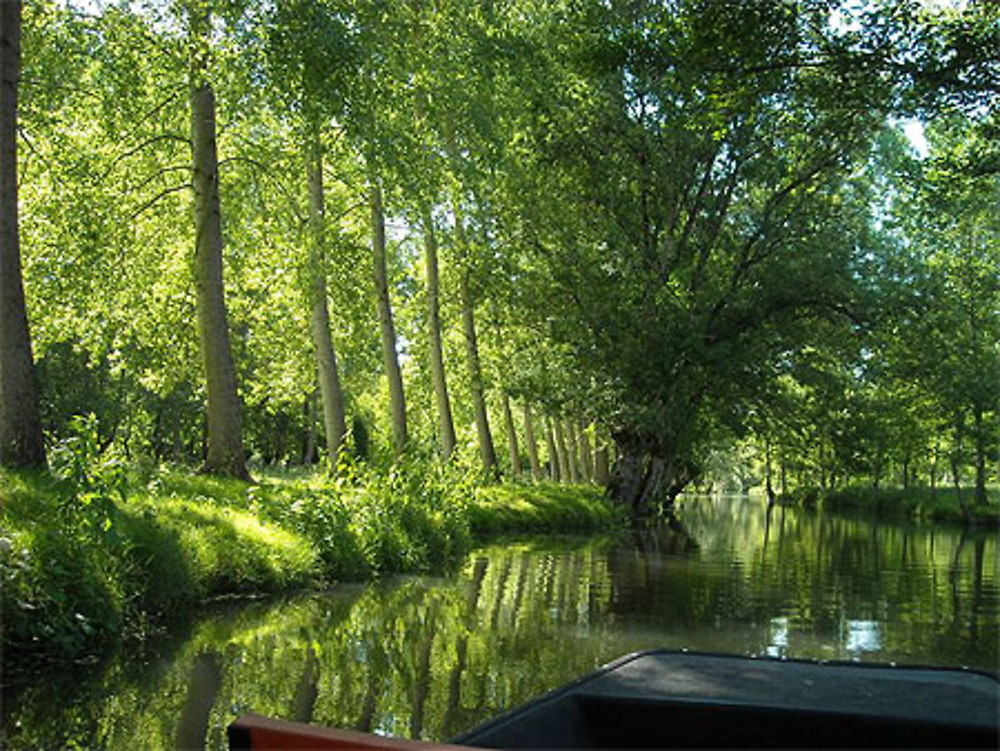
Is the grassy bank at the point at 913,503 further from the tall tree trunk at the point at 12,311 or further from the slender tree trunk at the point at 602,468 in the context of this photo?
the tall tree trunk at the point at 12,311

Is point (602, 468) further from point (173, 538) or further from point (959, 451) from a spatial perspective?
point (173, 538)

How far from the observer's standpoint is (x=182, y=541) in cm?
886

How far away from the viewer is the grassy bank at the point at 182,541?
665 centimetres

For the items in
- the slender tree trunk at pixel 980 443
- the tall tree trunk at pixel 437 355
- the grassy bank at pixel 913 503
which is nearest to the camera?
the tall tree trunk at pixel 437 355

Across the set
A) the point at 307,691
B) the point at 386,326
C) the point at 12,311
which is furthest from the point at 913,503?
the point at 307,691

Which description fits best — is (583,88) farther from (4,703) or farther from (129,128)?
(4,703)

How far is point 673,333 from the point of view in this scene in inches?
914

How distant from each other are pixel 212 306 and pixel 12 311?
14.9 ft

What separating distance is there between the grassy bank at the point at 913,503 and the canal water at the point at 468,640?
25671 mm

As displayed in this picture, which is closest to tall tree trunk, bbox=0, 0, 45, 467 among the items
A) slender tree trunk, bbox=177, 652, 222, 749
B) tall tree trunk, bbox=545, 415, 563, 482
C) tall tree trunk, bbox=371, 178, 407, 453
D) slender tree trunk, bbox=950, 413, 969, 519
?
slender tree trunk, bbox=177, 652, 222, 749

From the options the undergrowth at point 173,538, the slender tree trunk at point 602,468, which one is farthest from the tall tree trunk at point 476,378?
the slender tree trunk at point 602,468

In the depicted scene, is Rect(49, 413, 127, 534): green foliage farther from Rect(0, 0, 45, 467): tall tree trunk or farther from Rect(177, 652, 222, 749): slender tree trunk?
Rect(0, 0, 45, 467): tall tree trunk

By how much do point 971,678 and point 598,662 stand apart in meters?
4.06

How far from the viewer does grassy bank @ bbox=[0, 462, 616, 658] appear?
6.65 m
